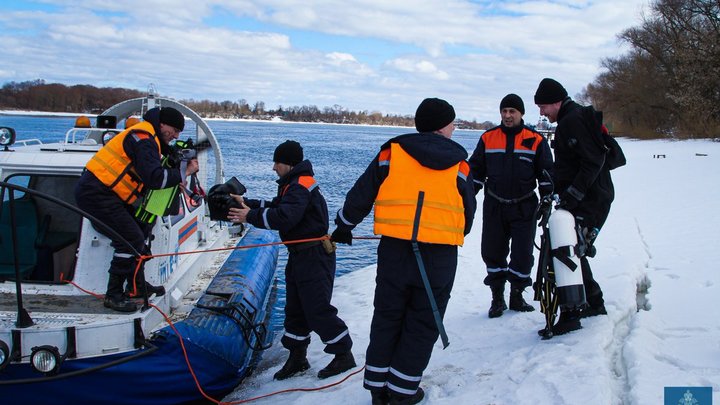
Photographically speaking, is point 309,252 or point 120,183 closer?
point 309,252

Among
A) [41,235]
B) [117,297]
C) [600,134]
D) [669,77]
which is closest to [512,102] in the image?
[600,134]

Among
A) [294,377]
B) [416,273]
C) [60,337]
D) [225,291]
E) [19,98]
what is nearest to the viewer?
[416,273]

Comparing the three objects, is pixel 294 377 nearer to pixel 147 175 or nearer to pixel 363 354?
pixel 363 354

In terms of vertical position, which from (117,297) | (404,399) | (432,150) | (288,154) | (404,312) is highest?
(432,150)

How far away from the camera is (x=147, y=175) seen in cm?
449

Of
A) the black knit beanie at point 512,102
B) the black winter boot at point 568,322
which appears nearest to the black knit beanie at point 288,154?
the black knit beanie at point 512,102

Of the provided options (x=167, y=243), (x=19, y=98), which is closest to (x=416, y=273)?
(x=167, y=243)

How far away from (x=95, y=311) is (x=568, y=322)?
3.44 m

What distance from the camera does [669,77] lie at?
41.0 meters

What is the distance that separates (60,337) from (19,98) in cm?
6088

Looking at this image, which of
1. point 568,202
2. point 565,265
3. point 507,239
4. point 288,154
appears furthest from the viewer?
point 507,239

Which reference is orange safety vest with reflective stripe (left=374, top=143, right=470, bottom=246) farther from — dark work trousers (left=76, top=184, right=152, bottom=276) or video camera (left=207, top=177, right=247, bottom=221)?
dark work trousers (left=76, top=184, right=152, bottom=276)

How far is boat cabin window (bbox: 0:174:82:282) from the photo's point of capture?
518 cm

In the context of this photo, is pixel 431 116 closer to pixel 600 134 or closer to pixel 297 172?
pixel 297 172
